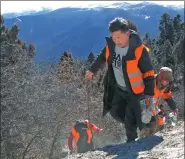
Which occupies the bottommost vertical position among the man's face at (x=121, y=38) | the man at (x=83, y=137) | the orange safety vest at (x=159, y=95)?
the man at (x=83, y=137)

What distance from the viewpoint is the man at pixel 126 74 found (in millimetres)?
4230

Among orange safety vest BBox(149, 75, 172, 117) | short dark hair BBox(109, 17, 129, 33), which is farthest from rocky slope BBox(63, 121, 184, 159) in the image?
short dark hair BBox(109, 17, 129, 33)

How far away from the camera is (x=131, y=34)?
14.1 ft

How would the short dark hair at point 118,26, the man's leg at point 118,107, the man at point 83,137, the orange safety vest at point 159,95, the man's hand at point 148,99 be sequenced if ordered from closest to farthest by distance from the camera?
the short dark hair at point 118,26
the man's hand at point 148,99
the man's leg at point 118,107
the orange safety vest at point 159,95
the man at point 83,137

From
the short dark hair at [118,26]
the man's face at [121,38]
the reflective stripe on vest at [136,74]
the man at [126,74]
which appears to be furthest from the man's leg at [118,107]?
the short dark hair at [118,26]

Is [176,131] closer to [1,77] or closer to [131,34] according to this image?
[131,34]

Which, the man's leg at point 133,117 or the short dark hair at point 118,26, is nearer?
the short dark hair at point 118,26

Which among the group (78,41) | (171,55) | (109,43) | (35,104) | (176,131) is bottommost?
(78,41)

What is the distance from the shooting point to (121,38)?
421cm

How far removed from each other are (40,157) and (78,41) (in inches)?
6890

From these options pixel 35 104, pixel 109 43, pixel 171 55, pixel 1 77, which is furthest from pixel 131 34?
pixel 171 55

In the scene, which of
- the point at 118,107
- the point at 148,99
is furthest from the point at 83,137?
the point at 148,99

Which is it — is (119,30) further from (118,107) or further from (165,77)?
(165,77)

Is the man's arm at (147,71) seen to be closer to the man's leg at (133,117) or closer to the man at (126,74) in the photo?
the man at (126,74)
